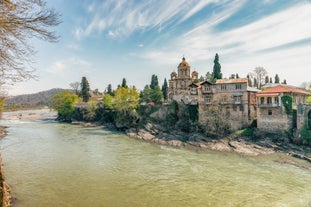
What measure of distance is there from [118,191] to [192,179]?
6.30m

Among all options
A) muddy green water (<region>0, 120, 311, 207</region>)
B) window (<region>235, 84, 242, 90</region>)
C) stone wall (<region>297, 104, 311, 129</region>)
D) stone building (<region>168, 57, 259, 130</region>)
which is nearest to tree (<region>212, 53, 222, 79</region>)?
stone building (<region>168, 57, 259, 130</region>)

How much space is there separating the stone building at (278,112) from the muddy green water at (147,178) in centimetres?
933

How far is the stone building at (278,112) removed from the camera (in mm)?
28438

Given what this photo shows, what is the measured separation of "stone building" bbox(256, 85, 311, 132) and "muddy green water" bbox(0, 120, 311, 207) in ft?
30.6

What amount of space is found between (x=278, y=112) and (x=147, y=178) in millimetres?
A: 23065

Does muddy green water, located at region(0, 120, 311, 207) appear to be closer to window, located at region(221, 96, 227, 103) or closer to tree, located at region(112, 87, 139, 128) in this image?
window, located at region(221, 96, 227, 103)

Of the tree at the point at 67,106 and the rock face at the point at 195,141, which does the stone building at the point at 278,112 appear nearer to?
the rock face at the point at 195,141

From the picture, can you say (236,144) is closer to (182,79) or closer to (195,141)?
(195,141)

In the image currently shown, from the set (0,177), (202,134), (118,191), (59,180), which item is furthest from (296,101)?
(0,177)

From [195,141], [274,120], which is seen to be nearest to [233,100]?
[274,120]

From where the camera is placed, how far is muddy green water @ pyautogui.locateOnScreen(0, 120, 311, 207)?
13562 millimetres

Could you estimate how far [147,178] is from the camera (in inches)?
685

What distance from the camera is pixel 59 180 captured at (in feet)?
53.1

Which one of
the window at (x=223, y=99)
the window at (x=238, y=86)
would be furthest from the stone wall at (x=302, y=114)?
the window at (x=223, y=99)
